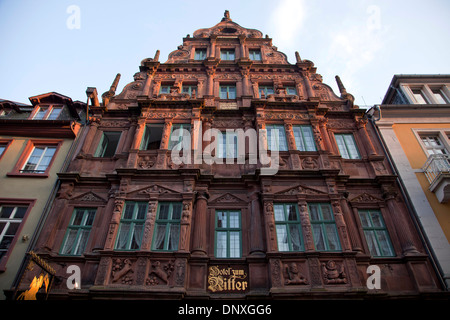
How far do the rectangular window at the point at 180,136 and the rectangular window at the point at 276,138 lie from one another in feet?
12.1

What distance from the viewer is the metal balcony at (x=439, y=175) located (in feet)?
37.5

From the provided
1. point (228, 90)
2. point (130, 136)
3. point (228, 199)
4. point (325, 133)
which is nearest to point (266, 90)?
point (228, 90)

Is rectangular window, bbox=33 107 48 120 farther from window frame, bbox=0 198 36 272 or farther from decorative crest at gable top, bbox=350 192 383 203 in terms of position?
decorative crest at gable top, bbox=350 192 383 203

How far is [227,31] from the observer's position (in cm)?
2141

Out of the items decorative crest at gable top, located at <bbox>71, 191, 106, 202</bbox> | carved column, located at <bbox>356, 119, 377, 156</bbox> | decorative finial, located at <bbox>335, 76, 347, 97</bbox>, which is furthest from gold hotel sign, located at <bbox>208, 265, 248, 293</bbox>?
decorative finial, located at <bbox>335, 76, 347, 97</bbox>

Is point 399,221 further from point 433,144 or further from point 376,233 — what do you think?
point 433,144

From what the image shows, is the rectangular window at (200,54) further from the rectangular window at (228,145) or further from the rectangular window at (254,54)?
the rectangular window at (228,145)

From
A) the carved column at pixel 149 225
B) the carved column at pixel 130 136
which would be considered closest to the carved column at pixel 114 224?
the carved column at pixel 149 225

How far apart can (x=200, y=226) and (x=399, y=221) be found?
7.45 metres

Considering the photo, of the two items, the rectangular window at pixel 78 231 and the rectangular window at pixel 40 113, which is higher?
the rectangular window at pixel 40 113

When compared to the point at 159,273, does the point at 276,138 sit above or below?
above

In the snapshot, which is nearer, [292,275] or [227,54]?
[292,275]
